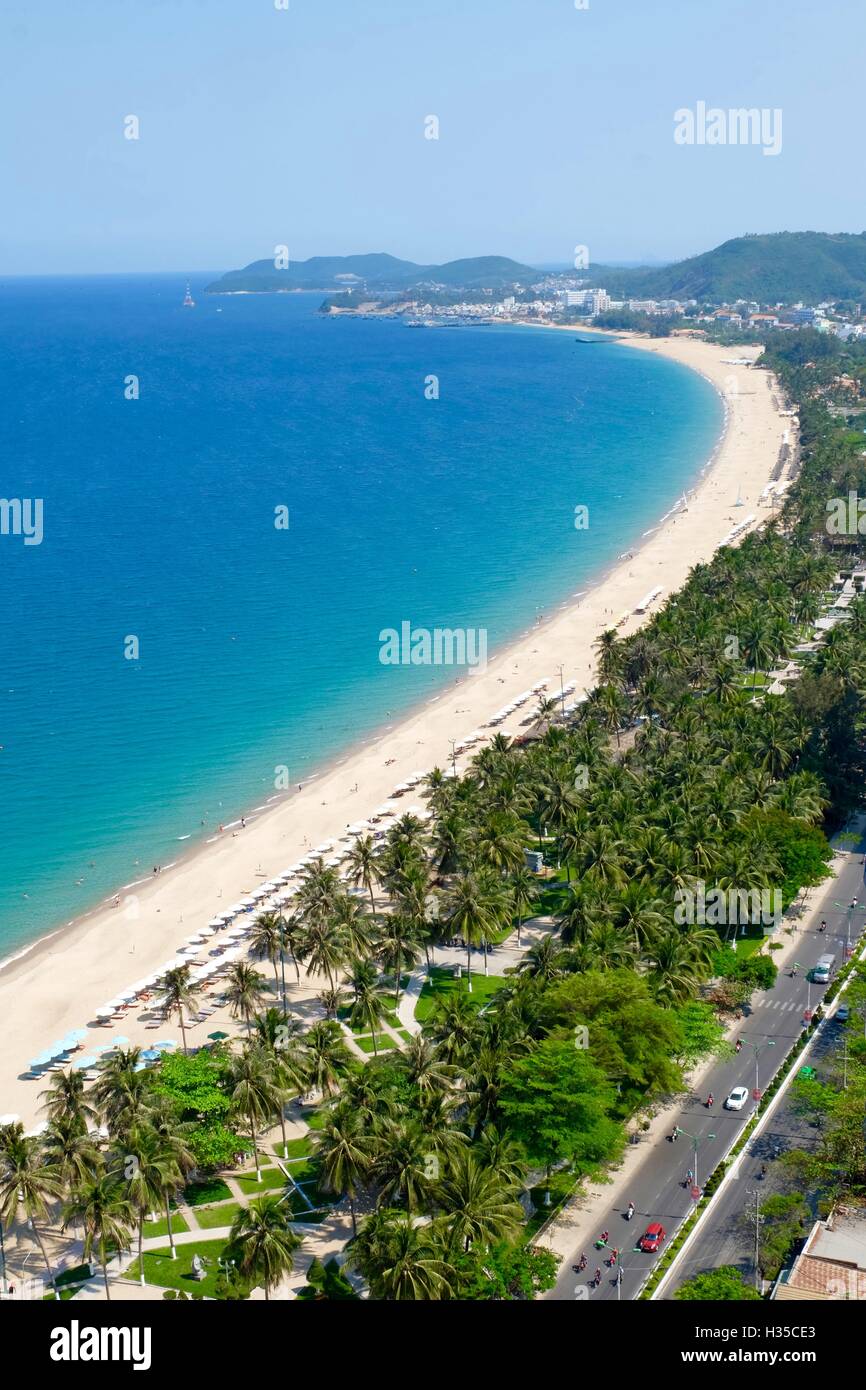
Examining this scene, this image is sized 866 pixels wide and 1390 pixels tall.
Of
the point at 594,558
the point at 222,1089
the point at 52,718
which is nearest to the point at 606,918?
the point at 222,1089

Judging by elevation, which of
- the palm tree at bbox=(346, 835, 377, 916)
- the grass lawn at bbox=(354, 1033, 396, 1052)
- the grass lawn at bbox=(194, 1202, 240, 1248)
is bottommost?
the grass lawn at bbox=(194, 1202, 240, 1248)

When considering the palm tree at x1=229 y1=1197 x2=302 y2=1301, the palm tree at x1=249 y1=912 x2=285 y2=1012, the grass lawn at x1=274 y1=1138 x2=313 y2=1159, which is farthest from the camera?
the palm tree at x1=249 y1=912 x2=285 y2=1012

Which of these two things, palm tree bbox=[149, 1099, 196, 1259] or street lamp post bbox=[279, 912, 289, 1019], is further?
street lamp post bbox=[279, 912, 289, 1019]

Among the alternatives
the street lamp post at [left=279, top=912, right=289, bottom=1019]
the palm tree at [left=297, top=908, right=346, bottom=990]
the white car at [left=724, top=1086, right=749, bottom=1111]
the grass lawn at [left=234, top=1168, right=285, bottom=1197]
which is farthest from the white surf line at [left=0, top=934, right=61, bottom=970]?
the white car at [left=724, top=1086, right=749, bottom=1111]

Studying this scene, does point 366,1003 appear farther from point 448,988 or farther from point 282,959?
point 282,959

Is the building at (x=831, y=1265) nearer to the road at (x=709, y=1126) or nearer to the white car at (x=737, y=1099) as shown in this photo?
the road at (x=709, y=1126)

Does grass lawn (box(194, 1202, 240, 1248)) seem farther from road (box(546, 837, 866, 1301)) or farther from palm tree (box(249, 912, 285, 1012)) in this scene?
palm tree (box(249, 912, 285, 1012))

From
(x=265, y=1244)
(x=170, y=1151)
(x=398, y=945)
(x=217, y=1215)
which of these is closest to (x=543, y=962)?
(x=398, y=945)

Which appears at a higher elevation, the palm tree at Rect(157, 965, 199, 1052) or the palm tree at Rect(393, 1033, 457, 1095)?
the palm tree at Rect(393, 1033, 457, 1095)

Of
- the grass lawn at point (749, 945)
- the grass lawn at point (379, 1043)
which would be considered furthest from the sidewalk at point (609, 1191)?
the grass lawn at point (379, 1043)
